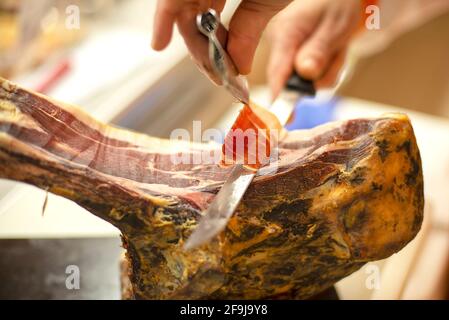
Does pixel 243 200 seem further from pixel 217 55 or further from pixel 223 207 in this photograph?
pixel 217 55

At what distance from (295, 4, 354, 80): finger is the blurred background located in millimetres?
95

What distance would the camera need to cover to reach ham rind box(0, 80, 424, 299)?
600 mm

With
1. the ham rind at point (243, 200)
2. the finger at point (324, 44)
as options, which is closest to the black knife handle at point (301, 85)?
the finger at point (324, 44)

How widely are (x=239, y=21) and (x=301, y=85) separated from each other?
38 cm

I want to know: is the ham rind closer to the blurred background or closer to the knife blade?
the knife blade

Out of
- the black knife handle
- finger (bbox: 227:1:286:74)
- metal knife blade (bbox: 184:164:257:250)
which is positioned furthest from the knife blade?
the black knife handle

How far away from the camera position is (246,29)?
649 mm

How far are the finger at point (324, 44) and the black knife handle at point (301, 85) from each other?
11 mm

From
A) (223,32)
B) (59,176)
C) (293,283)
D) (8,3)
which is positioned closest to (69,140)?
(59,176)

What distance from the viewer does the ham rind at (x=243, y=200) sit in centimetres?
60

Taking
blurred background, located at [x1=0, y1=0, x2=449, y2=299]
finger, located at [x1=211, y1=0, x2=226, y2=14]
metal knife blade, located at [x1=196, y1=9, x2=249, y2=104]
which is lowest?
blurred background, located at [x1=0, y1=0, x2=449, y2=299]

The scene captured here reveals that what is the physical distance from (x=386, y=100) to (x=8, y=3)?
118 centimetres

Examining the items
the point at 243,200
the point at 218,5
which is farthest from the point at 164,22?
the point at 243,200
